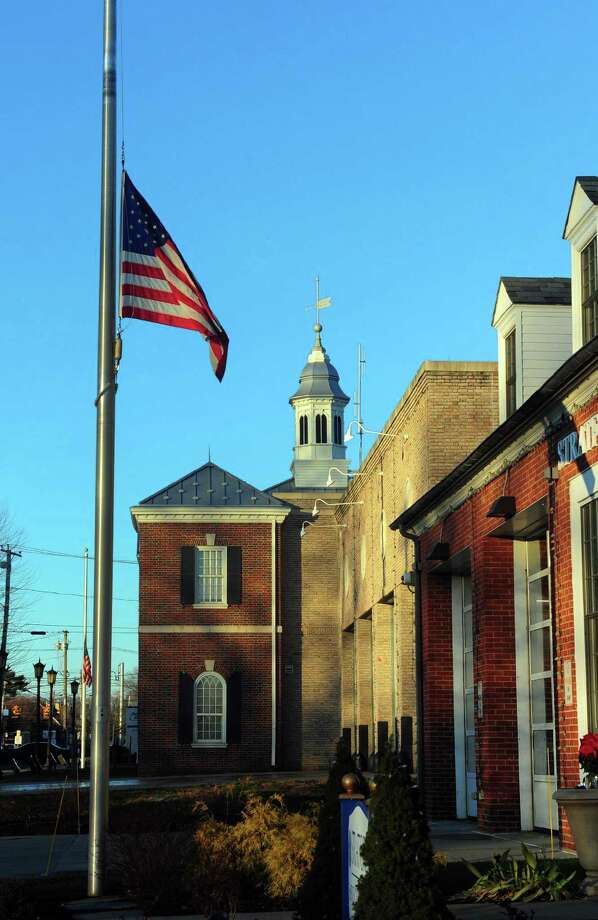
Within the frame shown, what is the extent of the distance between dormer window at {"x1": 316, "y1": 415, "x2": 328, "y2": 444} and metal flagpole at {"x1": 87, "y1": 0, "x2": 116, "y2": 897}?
62306 millimetres

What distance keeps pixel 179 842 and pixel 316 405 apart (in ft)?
210

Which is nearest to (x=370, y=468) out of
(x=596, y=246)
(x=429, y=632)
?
(x=429, y=632)

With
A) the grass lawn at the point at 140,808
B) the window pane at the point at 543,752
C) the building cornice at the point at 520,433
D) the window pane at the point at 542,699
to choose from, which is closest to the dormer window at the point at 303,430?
the grass lawn at the point at 140,808

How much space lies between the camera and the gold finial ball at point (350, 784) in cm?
825

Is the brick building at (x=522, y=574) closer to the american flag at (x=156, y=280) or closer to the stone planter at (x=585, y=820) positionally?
the stone planter at (x=585, y=820)

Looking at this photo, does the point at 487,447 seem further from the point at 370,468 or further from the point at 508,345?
the point at 370,468

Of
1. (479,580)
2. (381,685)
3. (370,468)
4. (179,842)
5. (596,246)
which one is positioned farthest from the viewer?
(370,468)

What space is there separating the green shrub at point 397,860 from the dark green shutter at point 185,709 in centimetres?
3665

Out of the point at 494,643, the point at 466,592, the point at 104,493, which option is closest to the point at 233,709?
the point at 466,592

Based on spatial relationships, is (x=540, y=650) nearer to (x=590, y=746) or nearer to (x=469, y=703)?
(x=469, y=703)

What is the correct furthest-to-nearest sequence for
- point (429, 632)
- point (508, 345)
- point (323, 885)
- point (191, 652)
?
1. point (191, 652)
2. point (429, 632)
3. point (508, 345)
4. point (323, 885)

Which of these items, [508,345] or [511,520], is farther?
[508,345]

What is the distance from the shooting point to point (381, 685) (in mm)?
33969

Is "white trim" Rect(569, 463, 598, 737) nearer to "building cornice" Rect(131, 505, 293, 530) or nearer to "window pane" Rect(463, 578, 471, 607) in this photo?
"window pane" Rect(463, 578, 471, 607)
